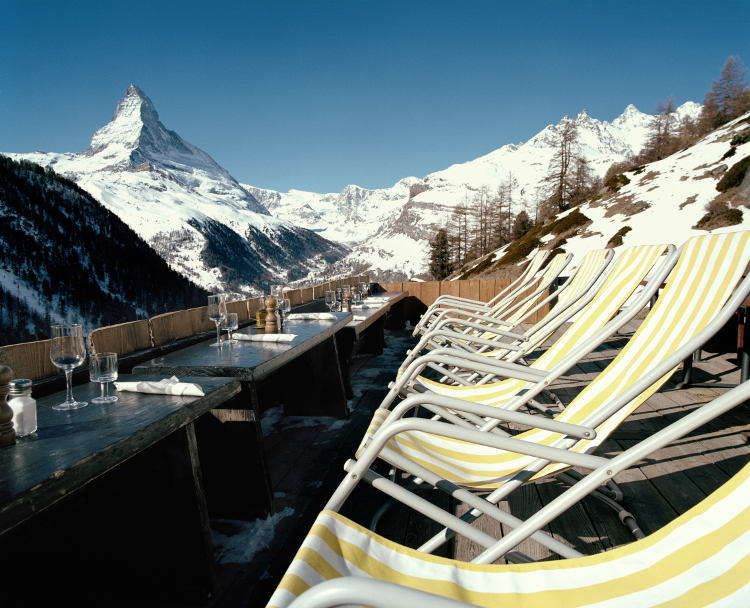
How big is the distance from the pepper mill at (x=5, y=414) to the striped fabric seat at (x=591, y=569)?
2.36 ft

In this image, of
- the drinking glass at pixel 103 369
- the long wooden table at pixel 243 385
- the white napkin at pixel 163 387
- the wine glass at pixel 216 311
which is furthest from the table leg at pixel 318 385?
the drinking glass at pixel 103 369

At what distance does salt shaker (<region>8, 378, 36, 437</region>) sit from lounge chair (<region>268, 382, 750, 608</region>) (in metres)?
0.73

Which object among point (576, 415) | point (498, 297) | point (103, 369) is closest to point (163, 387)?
point (103, 369)

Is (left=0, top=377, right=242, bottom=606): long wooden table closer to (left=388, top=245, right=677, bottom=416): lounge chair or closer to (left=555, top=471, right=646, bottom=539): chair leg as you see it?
(left=388, top=245, right=677, bottom=416): lounge chair

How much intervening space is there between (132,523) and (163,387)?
0.49 metres

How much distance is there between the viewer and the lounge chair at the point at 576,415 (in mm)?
1112

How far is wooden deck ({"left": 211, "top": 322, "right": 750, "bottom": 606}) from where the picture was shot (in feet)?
5.34

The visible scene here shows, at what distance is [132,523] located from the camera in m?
1.54

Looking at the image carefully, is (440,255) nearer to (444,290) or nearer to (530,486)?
(444,290)

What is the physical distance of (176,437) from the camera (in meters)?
1.51

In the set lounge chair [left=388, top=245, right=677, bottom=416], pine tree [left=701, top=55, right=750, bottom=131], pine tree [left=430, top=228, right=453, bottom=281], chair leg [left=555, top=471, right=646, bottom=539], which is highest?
pine tree [left=701, top=55, right=750, bottom=131]

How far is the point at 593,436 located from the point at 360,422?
201cm

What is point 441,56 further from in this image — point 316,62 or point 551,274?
point 551,274

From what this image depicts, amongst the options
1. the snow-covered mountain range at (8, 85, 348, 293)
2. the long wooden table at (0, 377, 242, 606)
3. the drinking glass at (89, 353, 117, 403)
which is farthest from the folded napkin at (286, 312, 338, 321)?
the snow-covered mountain range at (8, 85, 348, 293)
